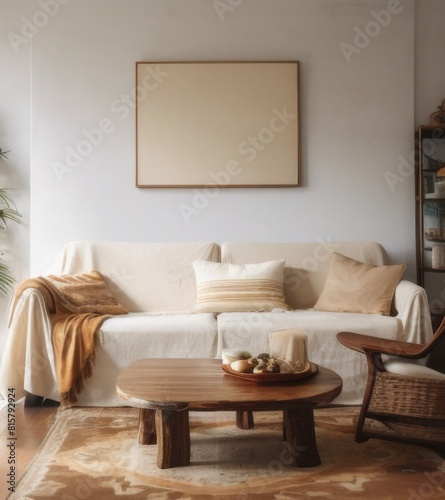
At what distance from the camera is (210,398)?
7.03 feet

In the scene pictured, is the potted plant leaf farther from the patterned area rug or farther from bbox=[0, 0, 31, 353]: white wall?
the patterned area rug

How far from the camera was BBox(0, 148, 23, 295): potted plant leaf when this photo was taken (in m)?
4.33

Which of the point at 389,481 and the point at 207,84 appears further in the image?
the point at 207,84

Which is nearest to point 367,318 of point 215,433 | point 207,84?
point 215,433

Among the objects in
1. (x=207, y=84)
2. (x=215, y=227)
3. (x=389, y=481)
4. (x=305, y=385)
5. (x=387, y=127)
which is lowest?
(x=389, y=481)

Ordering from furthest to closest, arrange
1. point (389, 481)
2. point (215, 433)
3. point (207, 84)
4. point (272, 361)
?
point (207, 84), point (215, 433), point (272, 361), point (389, 481)

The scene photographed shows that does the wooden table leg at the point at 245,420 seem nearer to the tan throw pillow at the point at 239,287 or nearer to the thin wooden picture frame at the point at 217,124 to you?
the tan throw pillow at the point at 239,287

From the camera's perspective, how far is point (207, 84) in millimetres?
4266

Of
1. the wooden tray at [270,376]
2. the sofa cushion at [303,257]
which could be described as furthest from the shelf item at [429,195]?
the wooden tray at [270,376]

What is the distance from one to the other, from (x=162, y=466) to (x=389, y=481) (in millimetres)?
853

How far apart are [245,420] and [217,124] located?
2231 mm

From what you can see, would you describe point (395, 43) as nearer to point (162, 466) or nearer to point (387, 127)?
point (387, 127)

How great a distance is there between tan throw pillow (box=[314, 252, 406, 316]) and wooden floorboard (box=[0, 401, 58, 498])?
5.71ft

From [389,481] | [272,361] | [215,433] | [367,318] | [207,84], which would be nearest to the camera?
[389,481]
